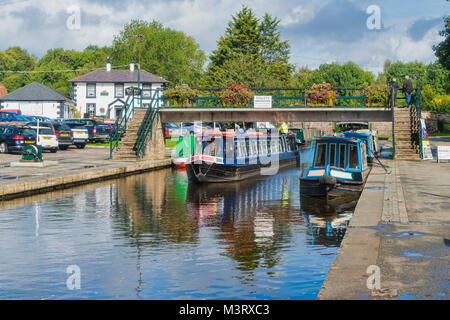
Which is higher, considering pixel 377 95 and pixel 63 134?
pixel 377 95

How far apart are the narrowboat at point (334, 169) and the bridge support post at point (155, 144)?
13.4m

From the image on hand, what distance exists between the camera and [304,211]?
18.2 metres

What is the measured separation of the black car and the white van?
0.76 metres

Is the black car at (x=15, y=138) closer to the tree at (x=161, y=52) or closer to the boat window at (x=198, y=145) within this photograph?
the boat window at (x=198, y=145)

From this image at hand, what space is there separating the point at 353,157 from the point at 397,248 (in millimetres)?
12828

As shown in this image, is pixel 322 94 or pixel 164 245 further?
pixel 322 94

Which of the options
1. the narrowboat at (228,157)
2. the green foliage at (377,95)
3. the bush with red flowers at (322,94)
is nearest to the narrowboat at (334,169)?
the narrowboat at (228,157)

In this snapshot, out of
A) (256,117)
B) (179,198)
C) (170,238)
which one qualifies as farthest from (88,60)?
(170,238)

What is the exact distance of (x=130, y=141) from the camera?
33219 mm

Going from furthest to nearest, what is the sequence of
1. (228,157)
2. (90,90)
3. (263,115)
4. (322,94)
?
(90,90)
(263,115)
(322,94)
(228,157)

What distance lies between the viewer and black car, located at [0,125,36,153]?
33688mm

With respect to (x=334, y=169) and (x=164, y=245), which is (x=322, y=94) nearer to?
(x=334, y=169)
